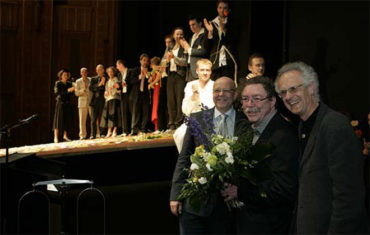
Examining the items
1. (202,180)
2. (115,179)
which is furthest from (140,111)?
(202,180)

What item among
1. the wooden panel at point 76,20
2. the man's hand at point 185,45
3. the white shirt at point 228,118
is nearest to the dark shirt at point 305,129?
the white shirt at point 228,118

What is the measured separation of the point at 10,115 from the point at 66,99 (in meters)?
2.34

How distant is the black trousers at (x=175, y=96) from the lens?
9836 millimetres

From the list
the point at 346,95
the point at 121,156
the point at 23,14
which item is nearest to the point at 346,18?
the point at 346,95

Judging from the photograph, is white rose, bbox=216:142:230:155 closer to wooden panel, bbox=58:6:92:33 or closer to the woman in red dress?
the woman in red dress

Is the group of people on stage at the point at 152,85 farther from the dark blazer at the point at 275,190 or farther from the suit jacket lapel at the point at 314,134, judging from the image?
the suit jacket lapel at the point at 314,134

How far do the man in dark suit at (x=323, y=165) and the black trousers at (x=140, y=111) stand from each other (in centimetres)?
841

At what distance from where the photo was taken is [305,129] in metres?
2.91

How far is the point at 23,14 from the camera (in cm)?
1430

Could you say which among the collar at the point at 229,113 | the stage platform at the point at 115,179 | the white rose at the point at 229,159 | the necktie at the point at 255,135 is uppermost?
the collar at the point at 229,113

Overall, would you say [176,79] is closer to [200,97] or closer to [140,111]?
[140,111]

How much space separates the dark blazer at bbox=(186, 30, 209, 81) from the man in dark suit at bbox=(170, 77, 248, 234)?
5091mm

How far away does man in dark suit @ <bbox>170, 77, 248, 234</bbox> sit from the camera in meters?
3.50

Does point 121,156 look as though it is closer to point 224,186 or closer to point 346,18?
point 346,18
